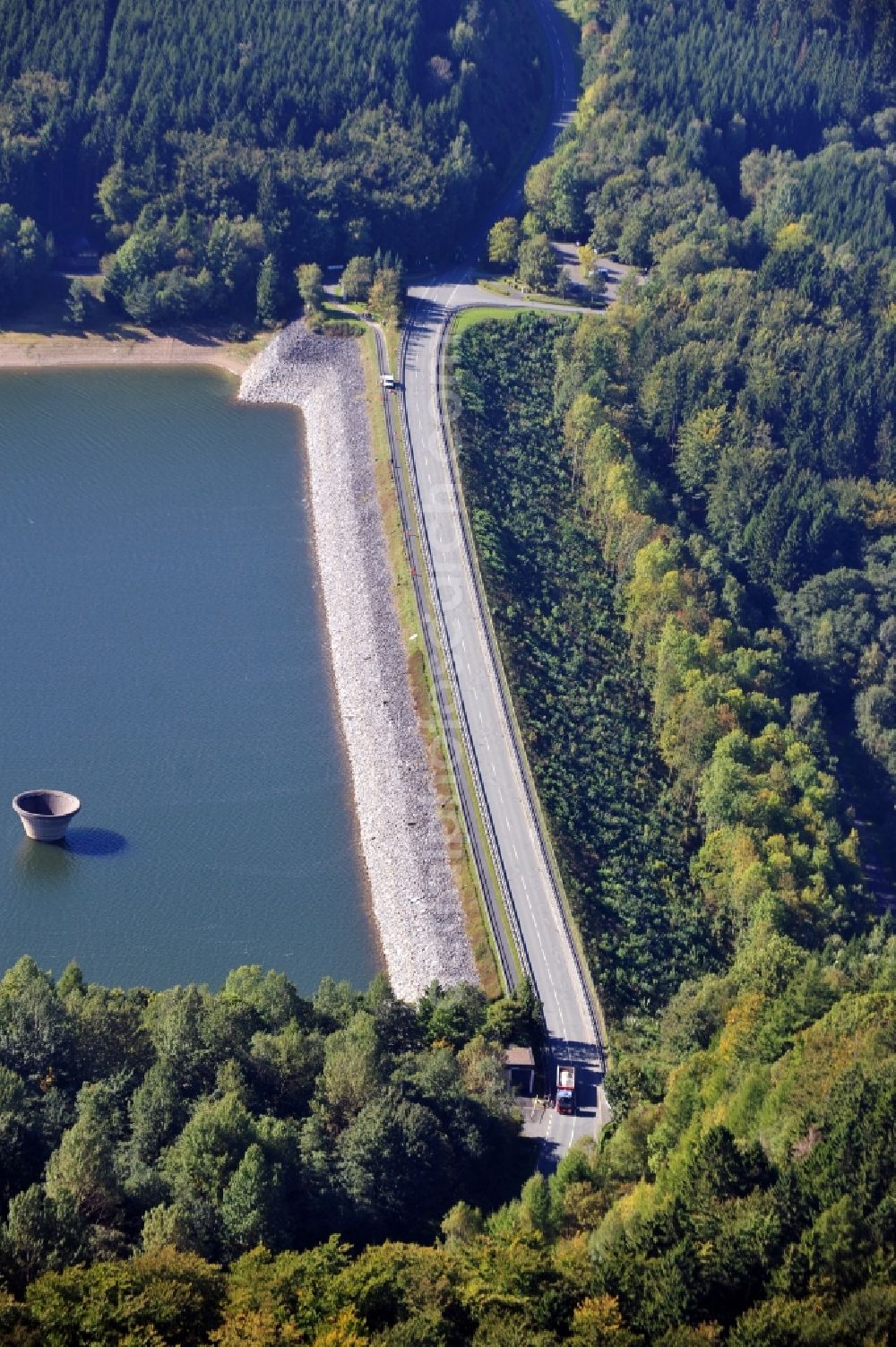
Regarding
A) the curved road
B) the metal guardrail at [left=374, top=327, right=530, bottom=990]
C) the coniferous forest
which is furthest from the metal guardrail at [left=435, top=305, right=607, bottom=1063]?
the metal guardrail at [left=374, top=327, right=530, bottom=990]

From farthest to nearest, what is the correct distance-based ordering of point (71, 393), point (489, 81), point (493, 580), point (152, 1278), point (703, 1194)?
point (489, 81)
point (71, 393)
point (493, 580)
point (703, 1194)
point (152, 1278)

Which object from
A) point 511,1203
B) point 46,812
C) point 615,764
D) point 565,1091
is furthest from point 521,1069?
point 46,812

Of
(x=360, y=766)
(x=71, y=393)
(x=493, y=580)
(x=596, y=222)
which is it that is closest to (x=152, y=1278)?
(x=360, y=766)

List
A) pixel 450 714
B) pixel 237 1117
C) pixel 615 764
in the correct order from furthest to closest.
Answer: pixel 615 764 < pixel 450 714 < pixel 237 1117

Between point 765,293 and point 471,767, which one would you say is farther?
point 765,293

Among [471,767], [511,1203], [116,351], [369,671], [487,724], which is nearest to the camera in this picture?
[511,1203]

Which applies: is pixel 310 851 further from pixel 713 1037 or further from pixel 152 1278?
pixel 152 1278

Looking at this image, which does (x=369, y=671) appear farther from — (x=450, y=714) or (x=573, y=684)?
(x=573, y=684)
